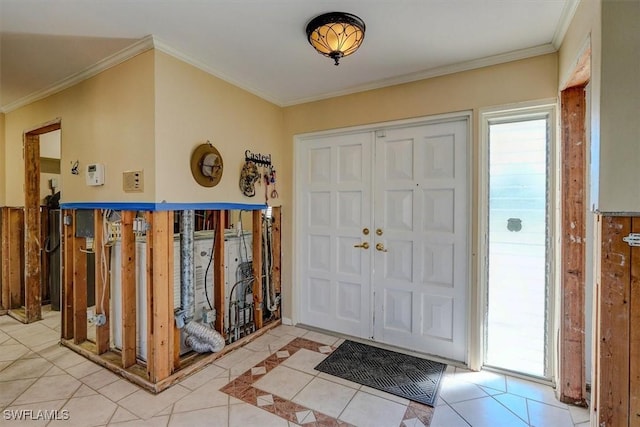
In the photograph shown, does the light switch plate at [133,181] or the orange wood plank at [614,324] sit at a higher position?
→ the light switch plate at [133,181]

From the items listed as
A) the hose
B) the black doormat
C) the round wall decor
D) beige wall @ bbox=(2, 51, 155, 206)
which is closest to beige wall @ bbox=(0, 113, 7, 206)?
beige wall @ bbox=(2, 51, 155, 206)

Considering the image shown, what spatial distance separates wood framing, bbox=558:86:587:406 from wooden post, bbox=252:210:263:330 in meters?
2.52

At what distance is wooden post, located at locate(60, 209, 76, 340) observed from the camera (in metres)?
2.71

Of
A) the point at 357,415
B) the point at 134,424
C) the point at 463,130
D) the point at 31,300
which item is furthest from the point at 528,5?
the point at 31,300

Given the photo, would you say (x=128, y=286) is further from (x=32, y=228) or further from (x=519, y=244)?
(x=519, y=244)

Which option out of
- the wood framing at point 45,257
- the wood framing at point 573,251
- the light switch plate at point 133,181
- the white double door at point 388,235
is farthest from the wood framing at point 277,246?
the wood framing at point 45,257

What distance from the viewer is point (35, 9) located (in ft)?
5.74

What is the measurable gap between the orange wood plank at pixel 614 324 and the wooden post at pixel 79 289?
3686mm

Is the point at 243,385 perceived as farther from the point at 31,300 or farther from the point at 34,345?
the point at 31,300

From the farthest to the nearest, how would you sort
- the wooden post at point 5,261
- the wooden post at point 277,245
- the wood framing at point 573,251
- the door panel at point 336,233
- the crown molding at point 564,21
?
the wooden post at point 5,261 → the wooden post at point 277,245 → the door panel at point 336,233 → the wood framing at point 573,251 → the crown molding at point 564,21

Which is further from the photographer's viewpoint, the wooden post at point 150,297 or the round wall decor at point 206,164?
the round wall decor at point 206,164

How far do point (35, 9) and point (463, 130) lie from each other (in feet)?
9.91

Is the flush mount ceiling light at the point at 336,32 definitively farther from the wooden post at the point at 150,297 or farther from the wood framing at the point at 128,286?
the wood framing at the point at 128,286

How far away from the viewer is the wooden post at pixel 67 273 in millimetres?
2715
